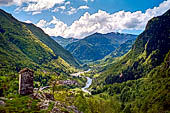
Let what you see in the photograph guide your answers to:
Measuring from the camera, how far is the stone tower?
234ft

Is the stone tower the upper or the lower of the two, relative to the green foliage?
upper

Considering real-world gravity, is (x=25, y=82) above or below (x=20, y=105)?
above

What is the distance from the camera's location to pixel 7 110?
178 ft

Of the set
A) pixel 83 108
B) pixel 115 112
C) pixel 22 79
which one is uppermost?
pixel 22 79

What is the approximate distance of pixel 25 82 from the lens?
2837 inches

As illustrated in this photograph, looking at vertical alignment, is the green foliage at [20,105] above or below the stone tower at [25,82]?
below

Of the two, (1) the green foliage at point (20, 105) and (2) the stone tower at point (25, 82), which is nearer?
(1) the green foliage at point (20, 105)

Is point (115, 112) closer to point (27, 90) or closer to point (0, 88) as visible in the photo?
point (0, 88)

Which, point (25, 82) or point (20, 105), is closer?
point (20, 105)

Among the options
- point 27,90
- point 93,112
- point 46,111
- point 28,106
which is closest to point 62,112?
point 46,111

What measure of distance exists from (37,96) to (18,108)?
14.8 metres

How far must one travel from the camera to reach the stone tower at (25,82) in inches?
2808

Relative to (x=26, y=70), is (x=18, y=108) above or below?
below

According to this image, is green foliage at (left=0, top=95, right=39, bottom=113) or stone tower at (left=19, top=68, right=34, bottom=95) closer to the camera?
green foliage at (left=0, top=95, right=39, bottom=113)
